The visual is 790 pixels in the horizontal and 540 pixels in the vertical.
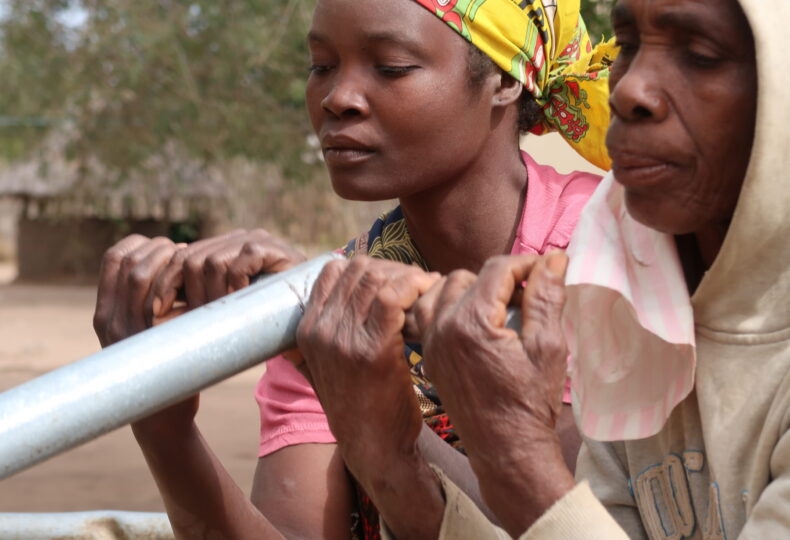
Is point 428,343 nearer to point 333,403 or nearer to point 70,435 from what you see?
point 333,403

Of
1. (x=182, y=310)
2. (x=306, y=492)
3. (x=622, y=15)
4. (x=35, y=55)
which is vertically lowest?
(x=306, y=492)

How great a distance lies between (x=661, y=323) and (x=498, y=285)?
0.47m

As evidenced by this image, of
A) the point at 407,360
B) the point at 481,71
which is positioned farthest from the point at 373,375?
the point at 481,71

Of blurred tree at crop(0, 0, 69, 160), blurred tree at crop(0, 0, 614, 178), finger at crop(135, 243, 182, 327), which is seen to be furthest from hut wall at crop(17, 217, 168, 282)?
finger at crop(135, 243, 182, 327)

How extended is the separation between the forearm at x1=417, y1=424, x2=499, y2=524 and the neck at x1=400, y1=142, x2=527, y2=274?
0.59 m

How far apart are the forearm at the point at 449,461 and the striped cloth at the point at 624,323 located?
0.99ft

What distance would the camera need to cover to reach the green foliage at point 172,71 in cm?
1152

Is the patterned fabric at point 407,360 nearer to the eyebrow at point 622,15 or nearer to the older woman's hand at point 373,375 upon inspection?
the older woman's hand at point 373,375

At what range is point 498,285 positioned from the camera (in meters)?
1.30

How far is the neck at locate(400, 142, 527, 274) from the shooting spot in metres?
2.59

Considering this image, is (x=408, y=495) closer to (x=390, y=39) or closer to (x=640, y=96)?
(x=640, y=96)

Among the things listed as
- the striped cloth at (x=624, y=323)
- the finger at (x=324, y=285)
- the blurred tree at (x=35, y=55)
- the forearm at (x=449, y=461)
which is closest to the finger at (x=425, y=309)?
the finger at (x=324, y=285)

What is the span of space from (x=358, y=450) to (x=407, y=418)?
83 millimetres

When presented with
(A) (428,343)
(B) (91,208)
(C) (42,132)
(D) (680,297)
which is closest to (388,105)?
(D) (680,297)
